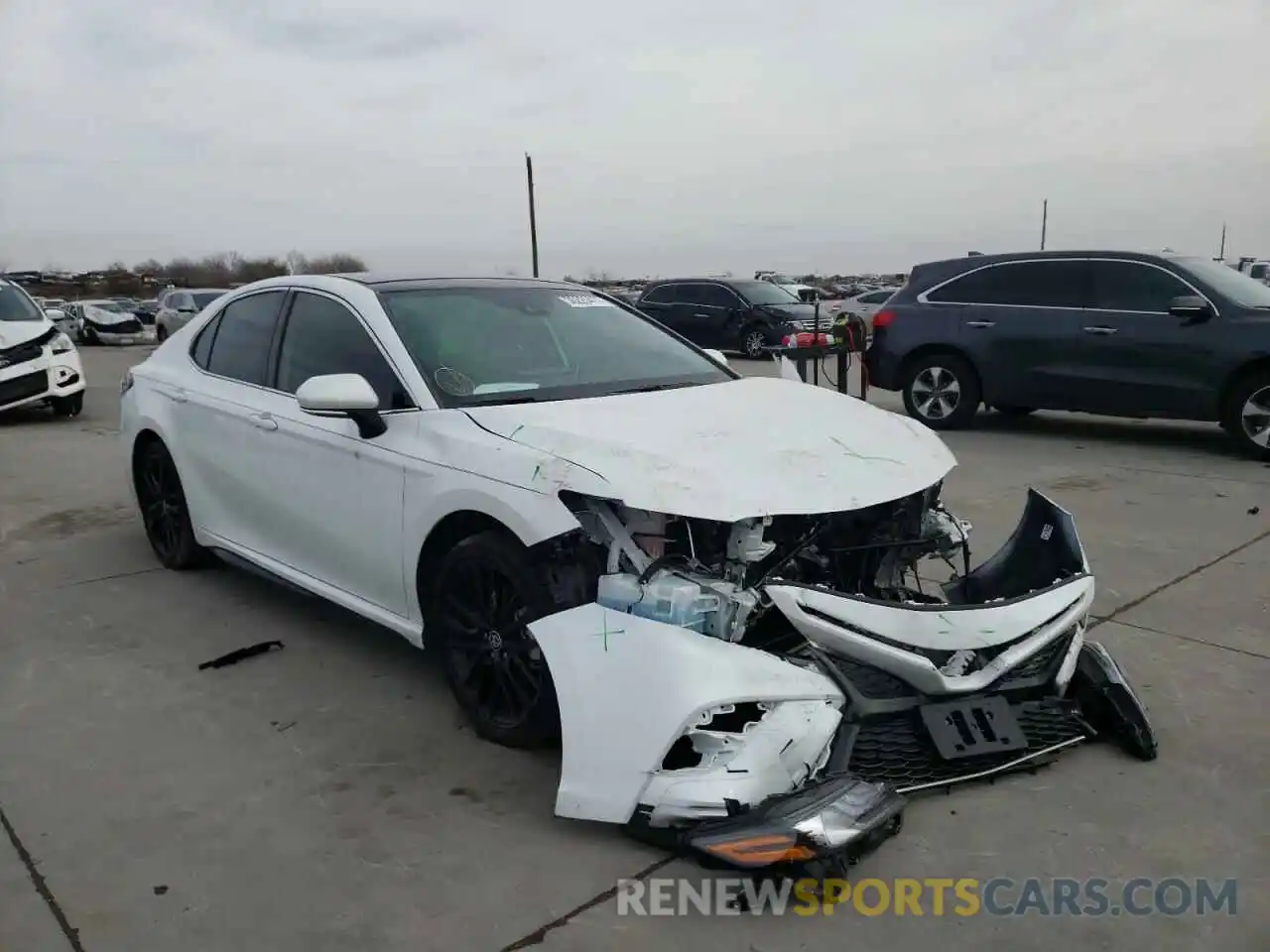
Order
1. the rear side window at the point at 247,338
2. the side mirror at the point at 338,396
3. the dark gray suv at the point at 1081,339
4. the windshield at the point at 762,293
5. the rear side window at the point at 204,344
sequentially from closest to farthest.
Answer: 1. the side mirror at the point at 338,396
2. the rear side window at the point at 247,338
3. the rear side window at the point at 204,344
4. the dark gray suv at the point at 1081,339
5. the windshield at the point at 762,293

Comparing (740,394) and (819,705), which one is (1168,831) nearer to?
(819,705)

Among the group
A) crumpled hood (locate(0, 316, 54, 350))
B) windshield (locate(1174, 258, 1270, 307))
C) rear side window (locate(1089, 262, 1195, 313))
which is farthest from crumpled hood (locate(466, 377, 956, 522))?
crumpled hood (locate(0, 316, 54, 350))

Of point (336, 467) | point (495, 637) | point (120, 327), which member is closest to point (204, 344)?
point (336, 467)

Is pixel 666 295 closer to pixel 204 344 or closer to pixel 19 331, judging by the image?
pixel 19 331

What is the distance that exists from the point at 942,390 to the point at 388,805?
8142 mm

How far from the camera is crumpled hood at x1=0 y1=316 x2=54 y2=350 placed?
10953 mm

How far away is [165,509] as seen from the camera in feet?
18.0

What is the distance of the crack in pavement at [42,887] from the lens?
8.21 ft

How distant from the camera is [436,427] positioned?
3.51 meters

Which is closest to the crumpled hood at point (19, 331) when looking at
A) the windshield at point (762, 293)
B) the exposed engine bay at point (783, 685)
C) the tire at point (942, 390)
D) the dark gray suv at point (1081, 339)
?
the dark gray suv at point (1081, 339)

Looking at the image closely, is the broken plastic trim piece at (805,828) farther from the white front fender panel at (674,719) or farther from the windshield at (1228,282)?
the windshield at (1228,282)

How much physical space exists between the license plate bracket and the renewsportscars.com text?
15.4 inches

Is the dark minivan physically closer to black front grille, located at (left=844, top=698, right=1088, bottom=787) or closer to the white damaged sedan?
the white damaged sedan

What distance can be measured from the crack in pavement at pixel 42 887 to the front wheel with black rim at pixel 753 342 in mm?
16936
